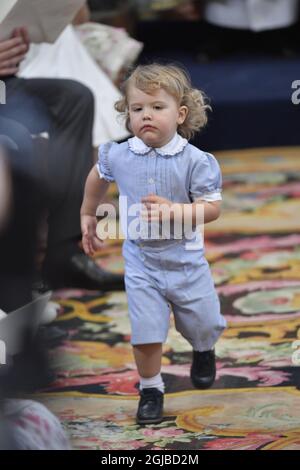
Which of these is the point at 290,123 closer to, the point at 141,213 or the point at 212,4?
the point at 212,4

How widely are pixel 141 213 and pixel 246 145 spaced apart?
2.91 m

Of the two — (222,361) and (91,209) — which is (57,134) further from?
(91,209)

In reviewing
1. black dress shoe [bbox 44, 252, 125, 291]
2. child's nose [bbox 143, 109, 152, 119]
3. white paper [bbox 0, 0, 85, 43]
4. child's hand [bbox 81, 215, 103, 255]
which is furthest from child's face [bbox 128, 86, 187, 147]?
black dress shoe [bbox 44, 252, 125, 291]

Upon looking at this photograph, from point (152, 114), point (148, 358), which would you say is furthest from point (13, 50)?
point (148, 358)

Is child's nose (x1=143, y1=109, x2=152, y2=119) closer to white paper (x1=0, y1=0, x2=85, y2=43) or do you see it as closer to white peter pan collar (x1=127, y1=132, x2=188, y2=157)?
white peter pan collar (x1=127, y1=132, x2=188, y2=157)

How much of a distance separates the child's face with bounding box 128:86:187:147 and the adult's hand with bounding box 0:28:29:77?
948 millimetres

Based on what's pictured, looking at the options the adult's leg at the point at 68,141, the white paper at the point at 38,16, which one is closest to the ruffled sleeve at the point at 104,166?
the white paper at the point at 38,16

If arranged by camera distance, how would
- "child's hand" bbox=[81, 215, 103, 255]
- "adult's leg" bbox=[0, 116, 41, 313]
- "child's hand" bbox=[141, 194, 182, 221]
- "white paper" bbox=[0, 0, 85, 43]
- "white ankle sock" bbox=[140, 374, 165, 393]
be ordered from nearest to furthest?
"adult's leg" bbox=[0, 116, 41, 313]
"child's hand" bbox=[141, 194, 182, 221]
"child's hand" bbox=[81, 215, 103, 255]
"white ankle sock" bbox=[140, 374, 165, 393]
"white paper" bbox=[0, 0, 85, 43]

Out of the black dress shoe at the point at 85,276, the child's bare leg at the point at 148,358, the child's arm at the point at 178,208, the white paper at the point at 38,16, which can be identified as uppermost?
the white paper at the point at 38,16

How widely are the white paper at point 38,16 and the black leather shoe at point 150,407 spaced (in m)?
1.12

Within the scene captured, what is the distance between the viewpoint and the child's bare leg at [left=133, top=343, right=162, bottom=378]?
8.75ft

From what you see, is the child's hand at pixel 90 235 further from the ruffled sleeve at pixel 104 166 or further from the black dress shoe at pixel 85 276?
the black dress shoe at pixel 85 276

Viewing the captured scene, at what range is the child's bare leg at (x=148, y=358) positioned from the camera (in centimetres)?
267
